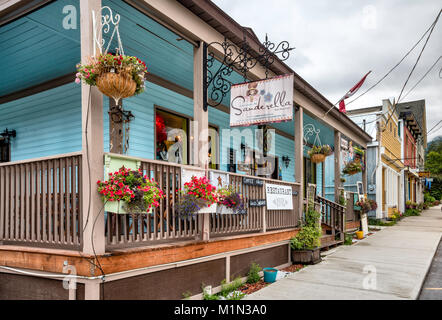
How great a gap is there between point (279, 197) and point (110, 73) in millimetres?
4878

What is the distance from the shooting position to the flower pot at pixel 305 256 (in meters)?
8.03

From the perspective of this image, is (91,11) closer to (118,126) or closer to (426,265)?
(118,126)

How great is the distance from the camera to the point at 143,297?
172 inches

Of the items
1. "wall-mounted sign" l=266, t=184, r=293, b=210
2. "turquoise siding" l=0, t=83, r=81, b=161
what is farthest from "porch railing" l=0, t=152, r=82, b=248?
"wall-mounted sign" l=266, t=184, r=293, b=210

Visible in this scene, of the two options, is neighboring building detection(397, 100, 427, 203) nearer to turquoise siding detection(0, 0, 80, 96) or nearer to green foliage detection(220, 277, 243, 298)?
green foliage detection(220, 277, 243, 298)

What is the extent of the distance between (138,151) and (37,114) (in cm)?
274

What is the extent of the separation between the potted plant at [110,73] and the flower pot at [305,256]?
18.7 feet

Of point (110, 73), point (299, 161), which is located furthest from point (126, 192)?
point (299, 161)

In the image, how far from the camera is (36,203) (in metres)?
4.45

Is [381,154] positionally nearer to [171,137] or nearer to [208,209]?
[171,137]

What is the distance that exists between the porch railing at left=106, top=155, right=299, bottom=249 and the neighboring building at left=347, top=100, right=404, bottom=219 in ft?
38.3

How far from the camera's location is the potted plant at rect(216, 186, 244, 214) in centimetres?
569
